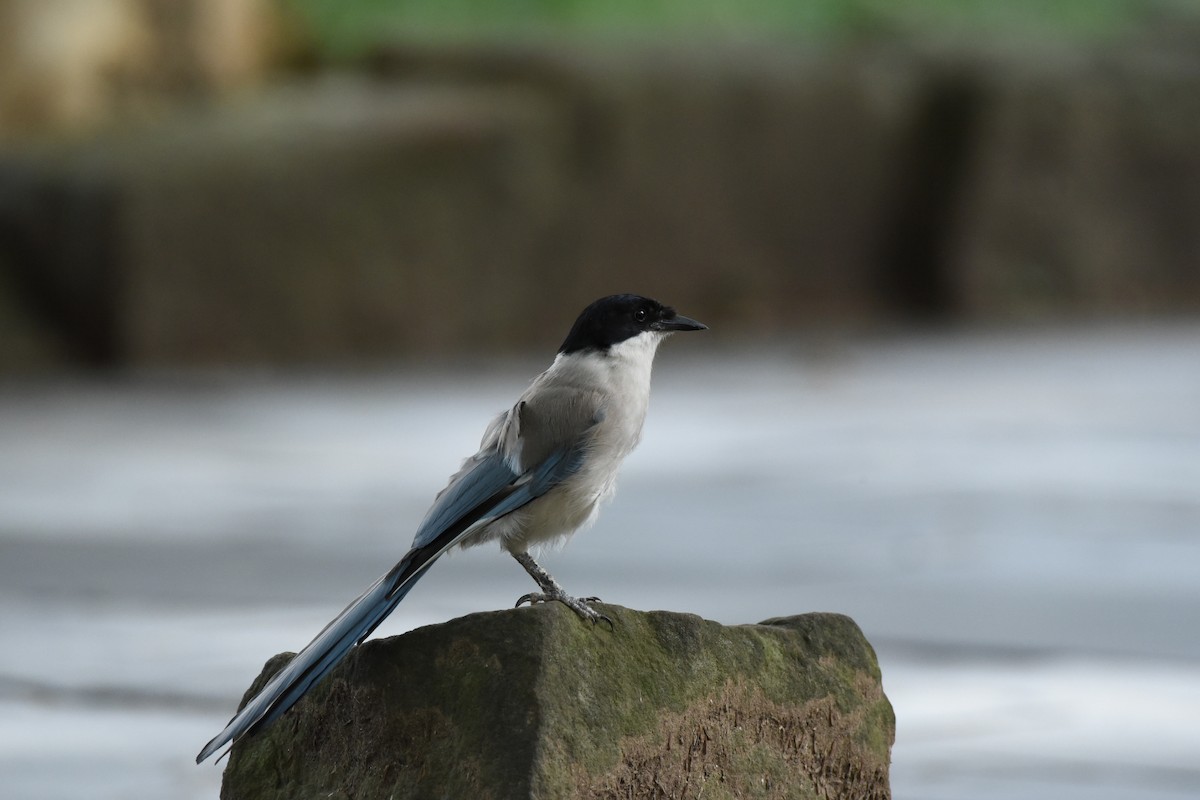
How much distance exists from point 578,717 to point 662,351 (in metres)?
13.6

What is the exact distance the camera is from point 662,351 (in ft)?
58.5

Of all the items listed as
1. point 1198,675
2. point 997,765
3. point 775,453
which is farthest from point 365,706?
point 775,453

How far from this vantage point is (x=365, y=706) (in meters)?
4.46

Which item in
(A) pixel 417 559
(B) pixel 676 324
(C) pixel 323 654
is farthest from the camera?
(B) pixel 676 324

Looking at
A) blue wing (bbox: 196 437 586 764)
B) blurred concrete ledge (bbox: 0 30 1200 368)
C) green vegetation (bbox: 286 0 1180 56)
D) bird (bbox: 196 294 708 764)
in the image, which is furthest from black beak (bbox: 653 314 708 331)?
green vegetation (bbox: 286 0 1180 56)

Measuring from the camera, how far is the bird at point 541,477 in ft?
14.5

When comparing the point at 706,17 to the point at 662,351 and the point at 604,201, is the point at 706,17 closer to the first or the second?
the point at 604,201

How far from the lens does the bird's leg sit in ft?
14.5

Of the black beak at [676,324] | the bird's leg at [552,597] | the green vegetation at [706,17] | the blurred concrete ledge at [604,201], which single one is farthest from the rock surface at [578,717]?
the green vegetation at [706,17]

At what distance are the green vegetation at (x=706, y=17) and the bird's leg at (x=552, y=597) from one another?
14.4 m

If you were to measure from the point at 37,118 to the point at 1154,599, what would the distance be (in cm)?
1139

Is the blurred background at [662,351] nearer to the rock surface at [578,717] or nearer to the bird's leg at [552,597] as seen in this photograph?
the rock surface at [578,717]

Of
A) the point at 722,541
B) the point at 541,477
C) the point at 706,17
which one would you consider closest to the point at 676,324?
the point at 541,477

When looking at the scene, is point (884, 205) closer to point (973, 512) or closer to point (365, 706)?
point (973, 512)
